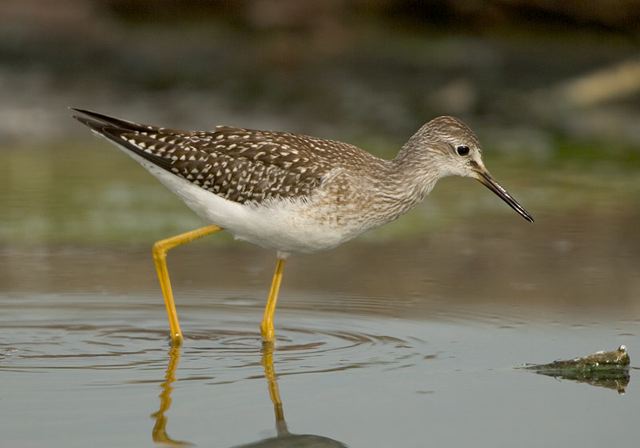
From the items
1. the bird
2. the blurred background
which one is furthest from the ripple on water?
the blurred background

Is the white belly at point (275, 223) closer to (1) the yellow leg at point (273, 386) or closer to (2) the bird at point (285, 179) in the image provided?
(2) the bird at point (285, 179)

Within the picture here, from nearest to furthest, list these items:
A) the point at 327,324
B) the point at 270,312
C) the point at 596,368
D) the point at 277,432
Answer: the point at 277,432 < the point at 596,368 < the point at 270,312 < the point at 327,324

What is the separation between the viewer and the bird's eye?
9289 millimetres

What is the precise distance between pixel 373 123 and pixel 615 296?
788 cm

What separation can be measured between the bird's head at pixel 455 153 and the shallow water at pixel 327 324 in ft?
3.13

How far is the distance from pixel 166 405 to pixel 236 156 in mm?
2678

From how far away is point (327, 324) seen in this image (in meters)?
9.11

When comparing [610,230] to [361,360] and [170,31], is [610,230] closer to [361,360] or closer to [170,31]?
[361,360]

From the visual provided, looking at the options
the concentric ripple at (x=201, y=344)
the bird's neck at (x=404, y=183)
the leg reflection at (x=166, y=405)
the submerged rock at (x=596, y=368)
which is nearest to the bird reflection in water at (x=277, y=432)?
the leg reflection at (x=166, y=405)

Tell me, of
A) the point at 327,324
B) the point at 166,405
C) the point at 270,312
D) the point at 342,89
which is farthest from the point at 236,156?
the point at 342,89

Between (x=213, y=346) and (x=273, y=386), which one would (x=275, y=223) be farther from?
(x=273, y=386)

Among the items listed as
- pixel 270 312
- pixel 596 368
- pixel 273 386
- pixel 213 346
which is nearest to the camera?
pixel 273 386

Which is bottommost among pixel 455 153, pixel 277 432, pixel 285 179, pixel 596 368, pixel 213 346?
pixel 277 432

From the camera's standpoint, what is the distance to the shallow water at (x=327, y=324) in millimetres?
6820
